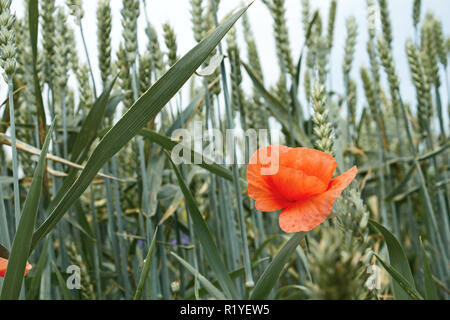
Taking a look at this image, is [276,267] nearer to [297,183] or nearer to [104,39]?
[297,183]

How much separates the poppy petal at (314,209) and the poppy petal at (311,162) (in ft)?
0.04

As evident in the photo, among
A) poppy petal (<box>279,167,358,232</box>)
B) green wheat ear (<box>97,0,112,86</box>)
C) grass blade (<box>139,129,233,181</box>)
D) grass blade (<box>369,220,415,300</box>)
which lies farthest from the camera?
green wheat ear (<box>97,0,112,86</box>)

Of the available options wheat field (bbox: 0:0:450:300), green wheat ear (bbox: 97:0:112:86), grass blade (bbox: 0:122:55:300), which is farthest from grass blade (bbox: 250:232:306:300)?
green wheat ear (bbox: 97:0:112:86)

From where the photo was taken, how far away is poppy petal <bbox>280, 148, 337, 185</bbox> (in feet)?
1.16

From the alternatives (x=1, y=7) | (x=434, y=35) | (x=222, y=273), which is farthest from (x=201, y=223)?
(x=434, y=35)

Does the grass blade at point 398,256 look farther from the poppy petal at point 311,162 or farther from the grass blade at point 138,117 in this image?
the grass blade at point 138,117

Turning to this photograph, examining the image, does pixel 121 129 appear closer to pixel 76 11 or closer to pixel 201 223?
pixel 201 223

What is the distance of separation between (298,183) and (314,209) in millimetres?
27

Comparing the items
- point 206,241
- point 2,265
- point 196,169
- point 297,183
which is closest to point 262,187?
point 297,183

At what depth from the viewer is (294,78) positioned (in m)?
0.96

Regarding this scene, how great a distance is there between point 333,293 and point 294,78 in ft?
2.76

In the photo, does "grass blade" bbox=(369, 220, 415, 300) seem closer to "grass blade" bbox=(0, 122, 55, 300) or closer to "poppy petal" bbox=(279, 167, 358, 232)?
"poppy petal" bbox=(279, 167, 358, 232)

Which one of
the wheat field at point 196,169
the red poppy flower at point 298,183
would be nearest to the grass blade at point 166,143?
the wheat field at point 196,169

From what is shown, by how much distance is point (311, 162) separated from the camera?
361 mm
